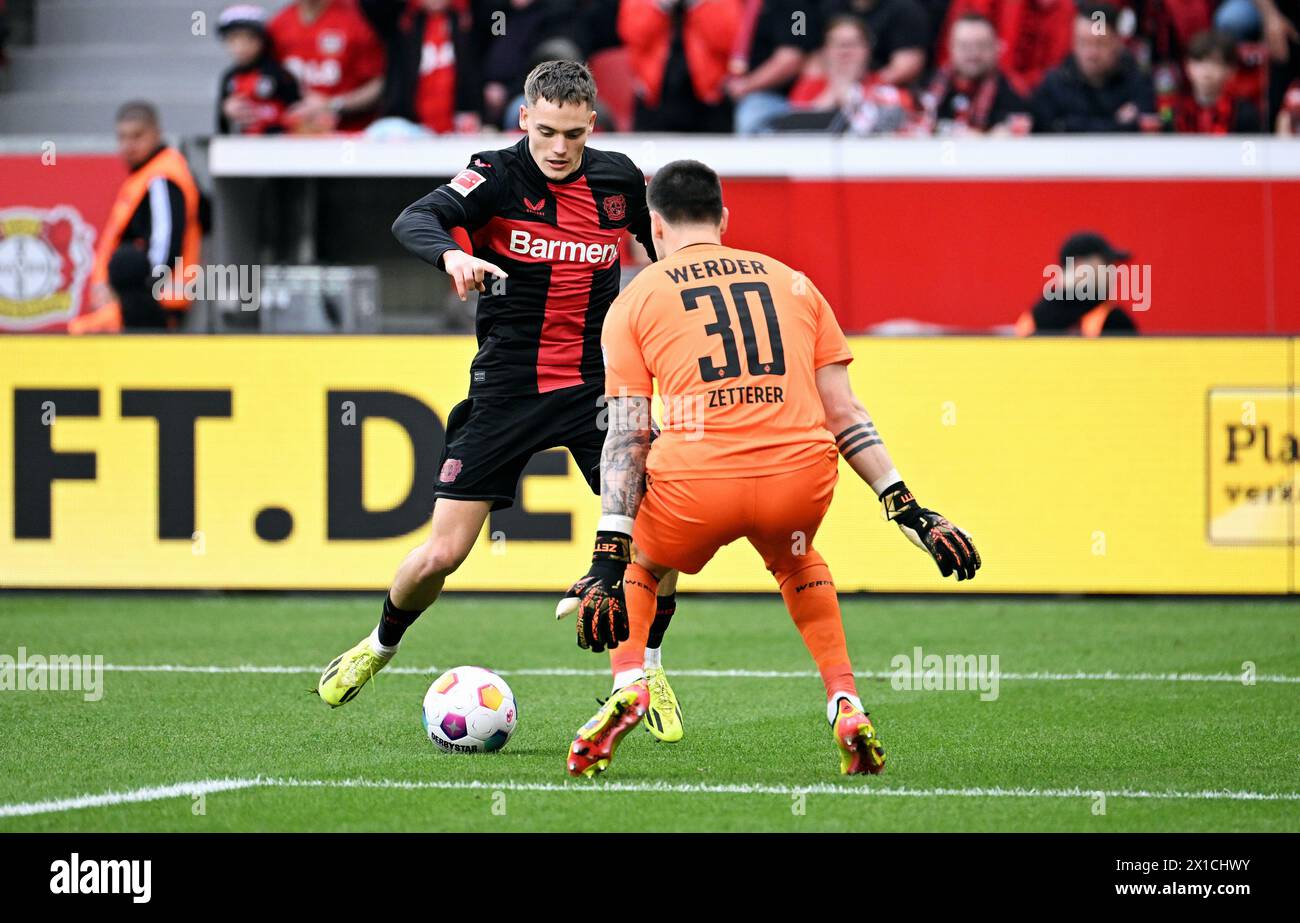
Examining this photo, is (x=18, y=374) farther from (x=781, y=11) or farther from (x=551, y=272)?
(x=781, y=11)

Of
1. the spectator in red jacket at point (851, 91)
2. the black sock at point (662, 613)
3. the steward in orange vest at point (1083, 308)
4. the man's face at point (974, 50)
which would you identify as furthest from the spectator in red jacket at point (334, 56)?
the black sock at point (662, 613)

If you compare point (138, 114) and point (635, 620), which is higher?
point (138, 114)

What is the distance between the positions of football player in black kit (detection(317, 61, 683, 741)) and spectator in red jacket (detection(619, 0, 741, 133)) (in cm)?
697

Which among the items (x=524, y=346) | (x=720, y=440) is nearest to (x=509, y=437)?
(x=524, y=346)

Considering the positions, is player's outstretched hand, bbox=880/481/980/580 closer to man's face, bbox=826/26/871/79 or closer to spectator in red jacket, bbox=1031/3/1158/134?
spectator in red jacket, bbox=1031/3/1158/134

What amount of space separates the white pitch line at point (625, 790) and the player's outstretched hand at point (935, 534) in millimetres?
655

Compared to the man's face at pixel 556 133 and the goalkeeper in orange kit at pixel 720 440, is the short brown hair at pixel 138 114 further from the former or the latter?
the goalkeeper in orange kit at pixel 720 440

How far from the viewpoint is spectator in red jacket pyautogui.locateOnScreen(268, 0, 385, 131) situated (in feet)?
48.5

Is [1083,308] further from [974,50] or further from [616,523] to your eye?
[616,523]

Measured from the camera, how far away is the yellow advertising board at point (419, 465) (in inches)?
437

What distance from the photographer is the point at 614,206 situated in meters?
7.16

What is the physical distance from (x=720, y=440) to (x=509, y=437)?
1468 millimetres

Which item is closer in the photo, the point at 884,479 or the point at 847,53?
the point at 884,479

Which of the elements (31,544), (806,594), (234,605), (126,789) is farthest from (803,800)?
(31,544)
